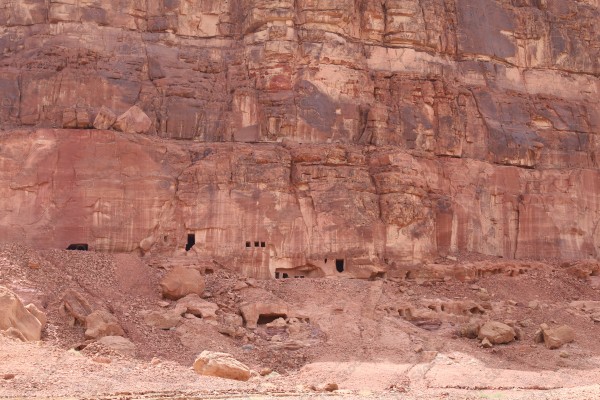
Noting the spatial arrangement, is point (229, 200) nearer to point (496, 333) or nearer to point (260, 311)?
point (260, 311)

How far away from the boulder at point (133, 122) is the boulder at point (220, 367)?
1601cm

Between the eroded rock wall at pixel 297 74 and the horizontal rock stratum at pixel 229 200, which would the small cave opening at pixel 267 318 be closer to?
the horizontal rock stratum at pixel 229 200

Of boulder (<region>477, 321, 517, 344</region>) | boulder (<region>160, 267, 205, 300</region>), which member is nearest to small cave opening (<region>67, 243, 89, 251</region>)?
boulder (<region>160, 267, 205, 300</region>)

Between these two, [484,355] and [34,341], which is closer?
[34,341]

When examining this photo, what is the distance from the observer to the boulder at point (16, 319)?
105 ft

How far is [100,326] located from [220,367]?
5210mm

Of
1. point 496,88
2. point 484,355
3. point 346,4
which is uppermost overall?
point 346,4

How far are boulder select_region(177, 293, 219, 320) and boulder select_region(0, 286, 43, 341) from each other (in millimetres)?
6517

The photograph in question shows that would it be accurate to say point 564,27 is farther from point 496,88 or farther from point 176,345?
point 176,345

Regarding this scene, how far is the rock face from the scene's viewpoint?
4344cm

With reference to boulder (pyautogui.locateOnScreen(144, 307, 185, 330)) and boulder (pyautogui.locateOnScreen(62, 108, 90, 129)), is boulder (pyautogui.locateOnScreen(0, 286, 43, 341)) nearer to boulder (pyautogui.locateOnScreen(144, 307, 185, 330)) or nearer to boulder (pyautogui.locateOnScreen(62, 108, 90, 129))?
boulder (pyautogui.locateOnScreen(144, 307, 185, 330))

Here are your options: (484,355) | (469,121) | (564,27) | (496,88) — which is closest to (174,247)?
(484,355)

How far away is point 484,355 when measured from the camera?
3650cm

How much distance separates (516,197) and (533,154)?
2976mm
